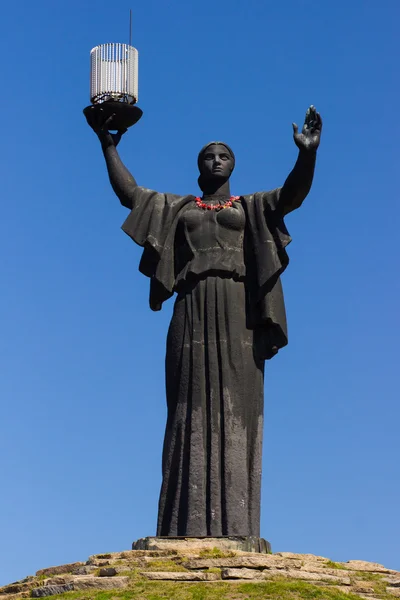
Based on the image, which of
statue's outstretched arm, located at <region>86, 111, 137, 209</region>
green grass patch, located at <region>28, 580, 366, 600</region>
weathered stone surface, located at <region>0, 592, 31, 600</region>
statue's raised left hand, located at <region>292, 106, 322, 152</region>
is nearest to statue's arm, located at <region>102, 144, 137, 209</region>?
statue's outstretched arm, located at <region>86, 111, 137, 209</region>

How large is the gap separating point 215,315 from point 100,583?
15.4 feet

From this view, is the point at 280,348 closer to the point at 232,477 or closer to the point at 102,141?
the point at 232,477

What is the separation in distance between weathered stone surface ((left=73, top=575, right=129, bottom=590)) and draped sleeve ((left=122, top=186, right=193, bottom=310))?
5.01 meters

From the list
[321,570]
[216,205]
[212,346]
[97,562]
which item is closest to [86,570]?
[97,562]

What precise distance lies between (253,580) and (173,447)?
3.17 m

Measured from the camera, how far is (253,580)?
1756 cm

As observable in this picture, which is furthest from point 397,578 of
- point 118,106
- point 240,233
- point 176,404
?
point 118,106

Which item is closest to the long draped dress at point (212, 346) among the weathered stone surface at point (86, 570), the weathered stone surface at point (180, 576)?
the weathered stone surface at point (86, 570)

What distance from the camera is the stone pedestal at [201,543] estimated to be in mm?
18688

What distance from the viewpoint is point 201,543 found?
1878cm

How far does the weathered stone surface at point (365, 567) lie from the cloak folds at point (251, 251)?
3.26 metres

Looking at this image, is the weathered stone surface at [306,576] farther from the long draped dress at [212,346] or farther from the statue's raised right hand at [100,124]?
the statue's raised right hand at [100,124]

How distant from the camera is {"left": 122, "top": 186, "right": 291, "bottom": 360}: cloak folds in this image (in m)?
20.8

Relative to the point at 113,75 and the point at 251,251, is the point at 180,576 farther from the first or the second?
the point at 113,75
